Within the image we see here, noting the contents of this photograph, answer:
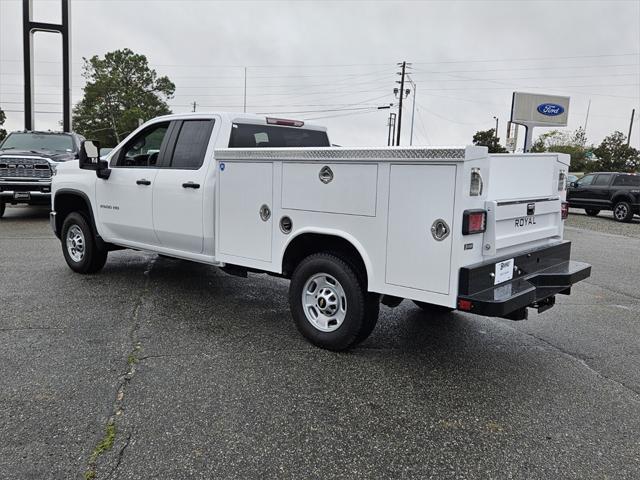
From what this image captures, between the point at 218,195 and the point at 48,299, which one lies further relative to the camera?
the point at 48,299

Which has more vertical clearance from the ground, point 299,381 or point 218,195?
point 218,195

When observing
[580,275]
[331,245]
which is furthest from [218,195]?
[580,275]

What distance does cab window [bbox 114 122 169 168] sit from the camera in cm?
610

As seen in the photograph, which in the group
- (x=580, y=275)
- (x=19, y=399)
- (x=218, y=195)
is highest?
(x=218, y=195)

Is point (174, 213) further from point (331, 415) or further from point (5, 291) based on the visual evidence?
point (331, 415)

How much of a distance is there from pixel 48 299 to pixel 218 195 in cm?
237

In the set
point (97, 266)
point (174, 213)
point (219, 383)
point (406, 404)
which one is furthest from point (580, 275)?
point (97, 266)

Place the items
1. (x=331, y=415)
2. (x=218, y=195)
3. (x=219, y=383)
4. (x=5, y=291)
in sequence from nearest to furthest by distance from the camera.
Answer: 1. (x=331, y=415)
2. (x=219, y=383)
3. (x=218, y=195)
4. (x=5, y=291)

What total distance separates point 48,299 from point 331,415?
393 cm

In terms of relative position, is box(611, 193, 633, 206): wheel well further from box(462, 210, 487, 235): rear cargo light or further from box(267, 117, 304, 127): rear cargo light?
box(462, 210, 487, 235): rear cargo light

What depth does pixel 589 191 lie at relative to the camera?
2116 cm

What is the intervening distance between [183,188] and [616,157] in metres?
53.5

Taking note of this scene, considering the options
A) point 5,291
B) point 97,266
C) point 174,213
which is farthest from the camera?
point 97,266

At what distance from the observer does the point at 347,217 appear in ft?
13.9
